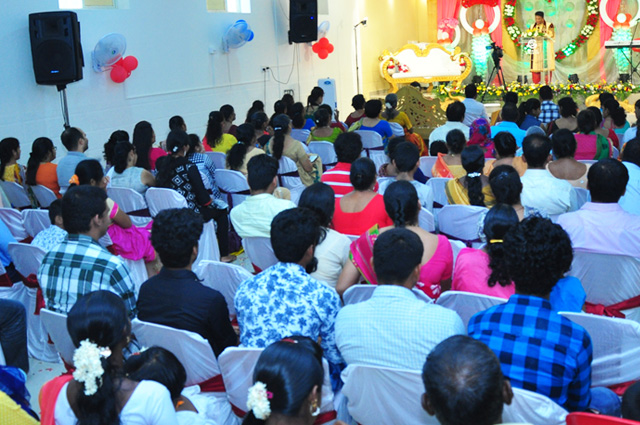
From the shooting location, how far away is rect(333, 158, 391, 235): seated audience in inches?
145

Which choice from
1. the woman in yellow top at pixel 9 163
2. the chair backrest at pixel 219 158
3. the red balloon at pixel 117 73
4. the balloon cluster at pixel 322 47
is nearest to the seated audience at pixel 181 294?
the woman in yellow top at pixel 9 163

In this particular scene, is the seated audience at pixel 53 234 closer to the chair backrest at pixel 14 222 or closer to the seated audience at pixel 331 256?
the chair backrest at pixel 14 222

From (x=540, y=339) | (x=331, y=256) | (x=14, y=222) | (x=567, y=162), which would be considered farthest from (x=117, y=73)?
(x=540, y=339)

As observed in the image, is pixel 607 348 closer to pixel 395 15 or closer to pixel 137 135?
pixel 137 135

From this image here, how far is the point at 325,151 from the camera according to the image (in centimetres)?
640

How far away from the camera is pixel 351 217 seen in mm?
3715

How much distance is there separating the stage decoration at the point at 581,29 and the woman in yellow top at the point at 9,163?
1223 centimetres

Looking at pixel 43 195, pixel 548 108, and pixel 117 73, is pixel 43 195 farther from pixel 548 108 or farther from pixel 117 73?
pixel 548 108

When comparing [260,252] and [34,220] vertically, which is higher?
[34,220]

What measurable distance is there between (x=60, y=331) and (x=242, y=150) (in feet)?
9.84

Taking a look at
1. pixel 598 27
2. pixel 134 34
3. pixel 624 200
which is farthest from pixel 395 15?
pixel 624 200

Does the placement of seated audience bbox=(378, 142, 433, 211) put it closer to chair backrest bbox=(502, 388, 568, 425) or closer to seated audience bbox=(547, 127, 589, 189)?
seated audience bbox=(547, 127, 589, 189)

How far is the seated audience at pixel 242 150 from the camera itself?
17.7ft

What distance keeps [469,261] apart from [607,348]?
0.65 meters
